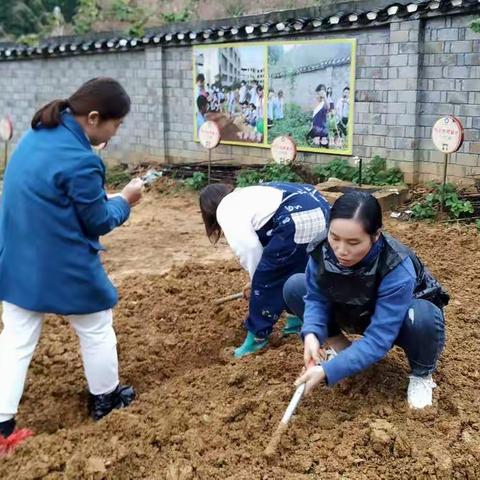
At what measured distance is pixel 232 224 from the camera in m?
3.41

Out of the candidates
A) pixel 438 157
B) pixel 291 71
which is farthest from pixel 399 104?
pixel 291 71

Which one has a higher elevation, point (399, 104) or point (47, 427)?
point (399, 104)

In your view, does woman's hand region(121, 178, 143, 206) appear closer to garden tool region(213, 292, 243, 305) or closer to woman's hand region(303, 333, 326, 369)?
woman's hand region(303, 333, 326, 369)

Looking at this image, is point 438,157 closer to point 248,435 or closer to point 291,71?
point 291,71

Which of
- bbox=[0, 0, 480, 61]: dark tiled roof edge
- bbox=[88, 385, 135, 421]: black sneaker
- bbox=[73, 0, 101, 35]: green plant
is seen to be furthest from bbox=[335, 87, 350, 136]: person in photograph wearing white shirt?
bbox=[73, 0, 101, 35]: green plant

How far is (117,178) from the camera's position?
442 inches

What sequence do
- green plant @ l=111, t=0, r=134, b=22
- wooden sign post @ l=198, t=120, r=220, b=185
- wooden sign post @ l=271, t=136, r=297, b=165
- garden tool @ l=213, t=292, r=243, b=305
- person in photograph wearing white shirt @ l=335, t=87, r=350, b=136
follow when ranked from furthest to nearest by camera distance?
green plant @ l=111, t=0, r=134, b=22
wooden sign post @ l=198, t=120, r=220, b=185
person in photograph wearing white shirt @ l=335, t=87, r=350, b=136
wooden sign post @ l=271, t=136, r=297, b=165
garden tool @ l=213, t=292, r=243, b=305

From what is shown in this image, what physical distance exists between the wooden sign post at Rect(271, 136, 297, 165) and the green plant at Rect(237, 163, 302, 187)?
1.68 ft

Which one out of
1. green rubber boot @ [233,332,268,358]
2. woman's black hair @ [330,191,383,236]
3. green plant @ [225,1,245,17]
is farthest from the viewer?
green plant @ [225,1,245,17]

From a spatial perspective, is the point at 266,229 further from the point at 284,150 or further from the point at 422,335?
the point at 284,150

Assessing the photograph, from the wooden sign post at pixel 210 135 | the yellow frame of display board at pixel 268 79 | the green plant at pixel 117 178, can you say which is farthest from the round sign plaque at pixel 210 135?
the green plant at pixel 117 178

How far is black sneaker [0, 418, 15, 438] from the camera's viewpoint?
2792 mm

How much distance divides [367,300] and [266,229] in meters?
0.98

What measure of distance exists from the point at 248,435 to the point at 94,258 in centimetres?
97
